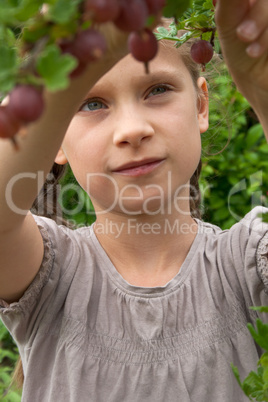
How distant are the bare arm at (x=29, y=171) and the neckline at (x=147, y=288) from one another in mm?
226

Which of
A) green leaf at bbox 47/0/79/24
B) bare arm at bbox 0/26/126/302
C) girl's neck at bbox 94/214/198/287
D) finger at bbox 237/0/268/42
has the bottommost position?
girl's neck at bbox 94/214/198/287

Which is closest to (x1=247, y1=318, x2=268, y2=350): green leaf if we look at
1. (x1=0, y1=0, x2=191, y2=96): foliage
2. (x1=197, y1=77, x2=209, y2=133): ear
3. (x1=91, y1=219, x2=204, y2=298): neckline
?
(x1=0, y1=0, x2=191, y2=96): foliage

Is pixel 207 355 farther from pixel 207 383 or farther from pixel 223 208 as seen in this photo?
pixel 223 208

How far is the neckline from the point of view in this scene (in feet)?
4.52

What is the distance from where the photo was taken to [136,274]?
1426 mm

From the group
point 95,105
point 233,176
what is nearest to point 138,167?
point 95,105

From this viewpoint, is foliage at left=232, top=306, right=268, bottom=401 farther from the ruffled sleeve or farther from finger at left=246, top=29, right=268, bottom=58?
the ruffled sleeve

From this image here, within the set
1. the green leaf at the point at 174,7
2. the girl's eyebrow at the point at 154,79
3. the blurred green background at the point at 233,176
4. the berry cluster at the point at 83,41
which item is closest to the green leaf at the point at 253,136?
the blurred green background at the point at 233,176

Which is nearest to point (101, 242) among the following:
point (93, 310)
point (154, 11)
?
point (93, 310)

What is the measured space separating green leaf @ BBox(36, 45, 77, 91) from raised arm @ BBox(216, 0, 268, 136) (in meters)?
0.30

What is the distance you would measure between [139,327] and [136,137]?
496mm

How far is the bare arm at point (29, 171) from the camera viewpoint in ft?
2.08

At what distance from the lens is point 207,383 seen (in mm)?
1288

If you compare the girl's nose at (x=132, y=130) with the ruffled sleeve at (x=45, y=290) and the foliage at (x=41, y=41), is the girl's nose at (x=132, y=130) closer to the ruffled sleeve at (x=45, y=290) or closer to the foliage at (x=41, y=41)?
the ruffled sleeve at (x=45, y=290)
